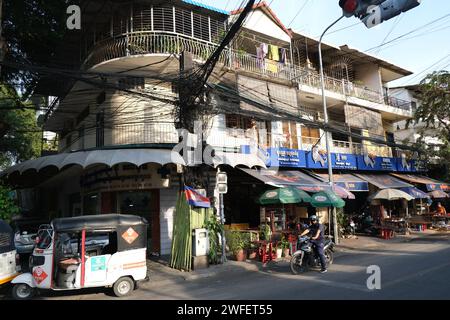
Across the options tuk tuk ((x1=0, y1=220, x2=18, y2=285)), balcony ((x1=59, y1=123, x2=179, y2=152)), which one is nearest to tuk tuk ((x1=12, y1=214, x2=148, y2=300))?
tuk tuk ((x1=0, y1=220, x2=18, y2=285))

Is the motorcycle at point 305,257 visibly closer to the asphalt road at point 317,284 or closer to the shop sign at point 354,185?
the asphalt road at point 317,284

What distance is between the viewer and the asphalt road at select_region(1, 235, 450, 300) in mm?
7297

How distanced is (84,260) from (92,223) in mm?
814

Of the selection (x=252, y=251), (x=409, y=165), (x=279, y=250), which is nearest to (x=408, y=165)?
(x=409, y=165)

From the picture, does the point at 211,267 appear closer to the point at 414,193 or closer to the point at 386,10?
the point at 386,10

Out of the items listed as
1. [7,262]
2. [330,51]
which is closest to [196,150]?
[7,262]

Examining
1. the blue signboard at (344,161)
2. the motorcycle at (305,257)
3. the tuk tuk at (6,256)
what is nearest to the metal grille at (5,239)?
the tuk tuk at (6,256)

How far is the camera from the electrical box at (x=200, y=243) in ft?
35.9

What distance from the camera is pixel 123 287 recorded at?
8.23m

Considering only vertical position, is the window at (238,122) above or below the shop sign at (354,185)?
above

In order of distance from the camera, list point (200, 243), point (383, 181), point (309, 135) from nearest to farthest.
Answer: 1. point (200, 243)
2. point (309, 135)
3. point (383, 181)

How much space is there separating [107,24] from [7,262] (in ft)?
36.3

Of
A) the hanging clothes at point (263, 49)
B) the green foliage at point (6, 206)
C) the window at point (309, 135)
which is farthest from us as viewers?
the window at point (309, 135)

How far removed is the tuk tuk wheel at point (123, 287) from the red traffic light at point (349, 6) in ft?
23.4
